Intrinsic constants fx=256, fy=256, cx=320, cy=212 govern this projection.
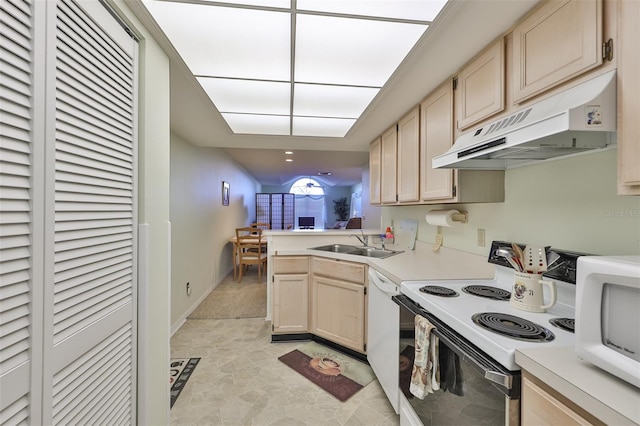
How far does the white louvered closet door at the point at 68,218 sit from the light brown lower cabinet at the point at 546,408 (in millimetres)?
1398

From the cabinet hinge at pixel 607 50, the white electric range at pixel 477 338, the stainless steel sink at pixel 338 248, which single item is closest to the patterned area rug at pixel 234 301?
the stainless steel sink at pixel 338 248

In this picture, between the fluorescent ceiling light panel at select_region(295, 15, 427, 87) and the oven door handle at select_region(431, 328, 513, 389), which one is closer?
the oven door handle at select_region(431, 328, 513, 389)

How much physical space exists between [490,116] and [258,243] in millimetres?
4082

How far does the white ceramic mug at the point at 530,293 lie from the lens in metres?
1.12

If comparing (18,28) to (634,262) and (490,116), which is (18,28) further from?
(490,116)

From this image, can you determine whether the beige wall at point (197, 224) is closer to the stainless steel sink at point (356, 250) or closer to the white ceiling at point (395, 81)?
the white ceiling at point (395, 81)

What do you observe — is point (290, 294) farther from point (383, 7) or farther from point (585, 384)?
point (383, 7)

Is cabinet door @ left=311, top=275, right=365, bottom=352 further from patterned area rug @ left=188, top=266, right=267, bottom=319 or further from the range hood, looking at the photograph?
the range hood

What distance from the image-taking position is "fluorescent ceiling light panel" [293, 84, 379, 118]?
194 cm

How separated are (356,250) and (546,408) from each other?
212 cm

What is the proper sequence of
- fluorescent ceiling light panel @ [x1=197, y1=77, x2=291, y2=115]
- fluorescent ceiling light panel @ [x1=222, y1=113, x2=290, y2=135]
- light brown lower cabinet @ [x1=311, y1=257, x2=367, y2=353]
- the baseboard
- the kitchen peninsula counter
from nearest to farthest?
the kitchen peninsula counter
fluorescent ceiling light panel @ [x1=197, y1=77, x2=291, y2=115]
light brown lower cabinet @ [x1=311, y1=257, x2=367, y2=353]
fluorescent ceiling light panel @ [x1=222, y1=113, x2=290, y2=135]
the baseboard

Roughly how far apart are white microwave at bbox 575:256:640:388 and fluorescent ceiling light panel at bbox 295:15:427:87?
1.24 m

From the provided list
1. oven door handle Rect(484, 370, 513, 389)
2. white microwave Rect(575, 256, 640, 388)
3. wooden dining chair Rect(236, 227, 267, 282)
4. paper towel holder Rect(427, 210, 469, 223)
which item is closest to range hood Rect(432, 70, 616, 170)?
white microwave Rect(575, 256, 640, 388)

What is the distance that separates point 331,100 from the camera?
213 centimetres
